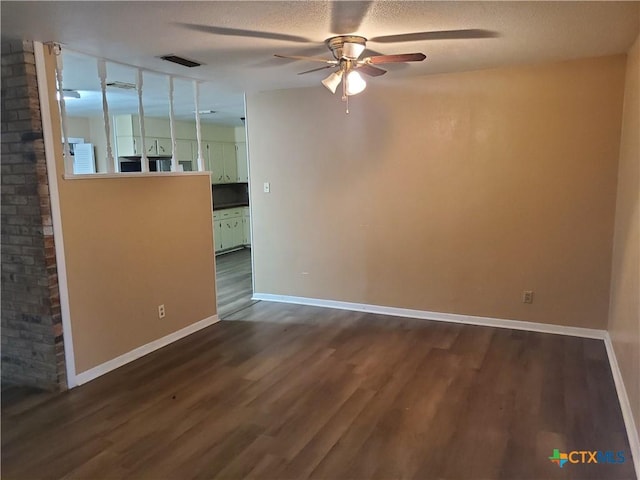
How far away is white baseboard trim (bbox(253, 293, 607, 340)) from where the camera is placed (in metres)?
4.07

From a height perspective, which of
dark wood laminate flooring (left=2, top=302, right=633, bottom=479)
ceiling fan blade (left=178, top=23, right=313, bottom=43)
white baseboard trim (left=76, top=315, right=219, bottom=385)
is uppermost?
ceiling fan blade (left=178, top=23, right=313, bottom=43)

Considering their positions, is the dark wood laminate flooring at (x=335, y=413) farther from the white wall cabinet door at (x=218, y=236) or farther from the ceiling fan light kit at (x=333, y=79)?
the white wall cabinet door at (x=218, y=236)

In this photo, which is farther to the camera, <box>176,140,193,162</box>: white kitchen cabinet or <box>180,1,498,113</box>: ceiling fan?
<box>176,140,193,162</box>: white kitchen cabinet

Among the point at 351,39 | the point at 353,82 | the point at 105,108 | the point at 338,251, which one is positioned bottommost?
the point at 338,251

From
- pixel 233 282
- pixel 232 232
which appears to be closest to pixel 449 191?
pixel 233 282

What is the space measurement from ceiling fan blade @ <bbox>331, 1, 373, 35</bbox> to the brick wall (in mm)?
1947

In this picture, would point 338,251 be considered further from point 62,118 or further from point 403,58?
point 62,118

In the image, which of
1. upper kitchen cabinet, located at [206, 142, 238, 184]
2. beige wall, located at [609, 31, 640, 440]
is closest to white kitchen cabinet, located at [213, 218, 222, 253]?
A: upper kitchen cabinet, located at [206, 142, 238, 184]

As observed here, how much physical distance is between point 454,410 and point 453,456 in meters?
0.48

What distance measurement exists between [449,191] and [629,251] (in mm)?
1676

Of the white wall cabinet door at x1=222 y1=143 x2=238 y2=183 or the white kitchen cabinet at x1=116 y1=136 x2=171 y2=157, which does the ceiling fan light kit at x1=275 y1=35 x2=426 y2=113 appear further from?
the white wall cabinet door at x1=222 y1=143 x2=238 y2=183

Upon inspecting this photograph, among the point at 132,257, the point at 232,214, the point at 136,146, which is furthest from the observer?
the point at 232,214

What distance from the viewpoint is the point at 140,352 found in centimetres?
383

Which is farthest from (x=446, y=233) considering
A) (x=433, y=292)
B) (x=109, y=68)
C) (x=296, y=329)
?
(x=109, y=68)
